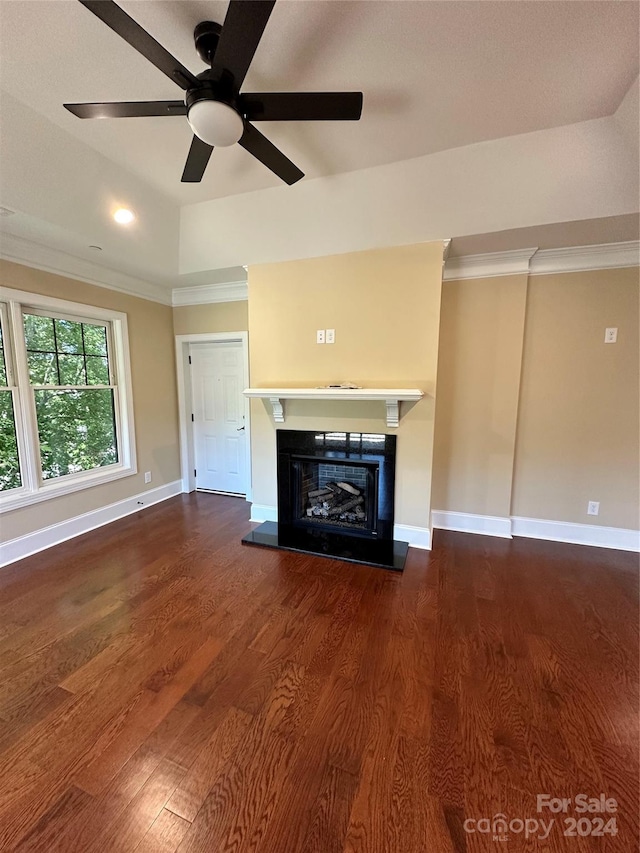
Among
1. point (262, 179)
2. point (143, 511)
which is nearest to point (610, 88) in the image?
point (262, 179)

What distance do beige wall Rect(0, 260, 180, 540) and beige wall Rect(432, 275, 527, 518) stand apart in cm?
319

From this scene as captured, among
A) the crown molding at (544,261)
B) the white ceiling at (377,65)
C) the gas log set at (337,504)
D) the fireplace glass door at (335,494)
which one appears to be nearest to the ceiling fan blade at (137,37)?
the white ceiling at (377,65)

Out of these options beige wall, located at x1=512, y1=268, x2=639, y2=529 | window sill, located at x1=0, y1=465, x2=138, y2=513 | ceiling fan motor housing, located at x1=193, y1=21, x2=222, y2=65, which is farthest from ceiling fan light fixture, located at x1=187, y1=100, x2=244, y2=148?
window sill, located at x1=0, y1=465, x2=138, y2=513

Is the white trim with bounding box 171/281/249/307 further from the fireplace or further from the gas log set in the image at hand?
the gas log set

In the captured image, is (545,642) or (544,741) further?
(545,642)

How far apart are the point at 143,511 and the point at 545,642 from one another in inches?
148

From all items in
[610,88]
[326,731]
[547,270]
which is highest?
[610,88]

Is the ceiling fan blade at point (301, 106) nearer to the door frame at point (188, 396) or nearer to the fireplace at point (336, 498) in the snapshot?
the fireplace at point (336, 498)

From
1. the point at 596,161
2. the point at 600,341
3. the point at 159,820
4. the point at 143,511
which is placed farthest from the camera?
the point at 143,511

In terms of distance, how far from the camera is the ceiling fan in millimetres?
1195

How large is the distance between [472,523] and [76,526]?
3777mm

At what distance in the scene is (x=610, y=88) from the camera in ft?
5.56

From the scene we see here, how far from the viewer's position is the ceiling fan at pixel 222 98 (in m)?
1.20

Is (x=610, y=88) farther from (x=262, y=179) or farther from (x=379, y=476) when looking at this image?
(x=379, y=476)
